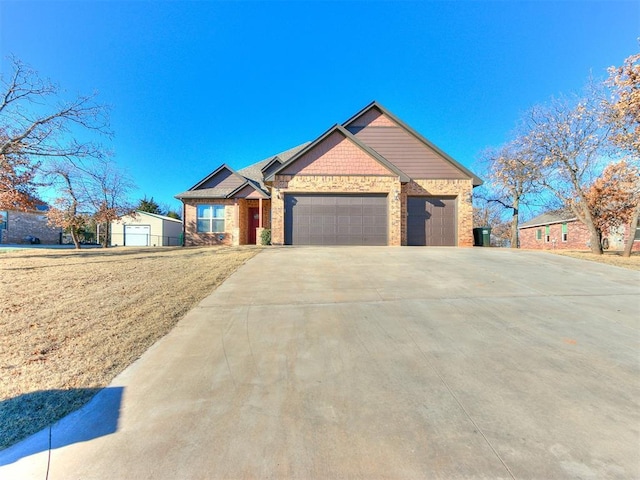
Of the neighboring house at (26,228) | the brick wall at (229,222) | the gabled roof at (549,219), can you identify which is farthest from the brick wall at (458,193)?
the neighboring house at (26,228)

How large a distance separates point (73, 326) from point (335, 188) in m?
11.4

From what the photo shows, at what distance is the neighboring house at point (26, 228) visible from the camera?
26931 millimetres

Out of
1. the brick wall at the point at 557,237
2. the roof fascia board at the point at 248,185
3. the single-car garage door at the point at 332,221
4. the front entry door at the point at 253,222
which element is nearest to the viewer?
the single-car garage door at the point at 332,221

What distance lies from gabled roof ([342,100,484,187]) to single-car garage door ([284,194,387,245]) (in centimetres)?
463

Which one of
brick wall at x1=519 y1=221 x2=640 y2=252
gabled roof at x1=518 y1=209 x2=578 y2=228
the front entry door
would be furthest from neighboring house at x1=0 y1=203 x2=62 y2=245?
brick wall at x1=519 y1=221 x2=640 y2=252

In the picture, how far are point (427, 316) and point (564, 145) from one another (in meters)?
14.6

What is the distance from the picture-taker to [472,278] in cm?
724

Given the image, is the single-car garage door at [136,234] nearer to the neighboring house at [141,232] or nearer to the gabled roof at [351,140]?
the neighboring house at [141,232]

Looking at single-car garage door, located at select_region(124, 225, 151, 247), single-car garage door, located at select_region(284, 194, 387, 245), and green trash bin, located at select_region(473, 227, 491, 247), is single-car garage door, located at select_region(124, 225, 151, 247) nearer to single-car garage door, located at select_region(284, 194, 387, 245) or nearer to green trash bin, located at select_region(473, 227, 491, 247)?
single-car garage door, located at select_region(284, 194, 387, 245)

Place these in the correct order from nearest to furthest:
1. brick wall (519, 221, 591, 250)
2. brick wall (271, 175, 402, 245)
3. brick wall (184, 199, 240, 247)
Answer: brick wall (271, 175, 402, 245)
brick wall (184, 199, 240, 247)
brick wall (519, 221, 591, 250)

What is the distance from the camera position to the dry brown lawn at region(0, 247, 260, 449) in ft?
9.07

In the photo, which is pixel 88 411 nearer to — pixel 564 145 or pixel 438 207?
pixel 438 207

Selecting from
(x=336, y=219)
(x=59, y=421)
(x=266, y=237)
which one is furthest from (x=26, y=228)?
(x=59, y=421)

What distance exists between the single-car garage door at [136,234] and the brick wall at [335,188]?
2124 cm
